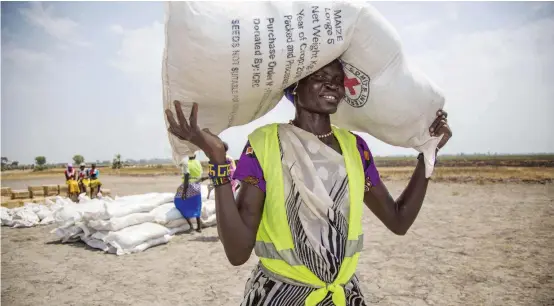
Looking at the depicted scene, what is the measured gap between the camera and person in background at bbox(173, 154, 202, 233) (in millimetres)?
6363

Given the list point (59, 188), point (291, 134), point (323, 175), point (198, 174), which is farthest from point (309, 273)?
point (59, 188)

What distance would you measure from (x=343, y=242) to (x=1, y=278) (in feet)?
17.0

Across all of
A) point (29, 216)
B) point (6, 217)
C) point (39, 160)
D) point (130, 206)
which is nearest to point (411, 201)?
point (130, 206)

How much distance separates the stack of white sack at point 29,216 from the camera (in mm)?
7773

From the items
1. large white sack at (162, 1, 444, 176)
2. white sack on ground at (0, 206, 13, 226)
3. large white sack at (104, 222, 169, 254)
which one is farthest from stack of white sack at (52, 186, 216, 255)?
large white sack at (162, 1, 444, 176)

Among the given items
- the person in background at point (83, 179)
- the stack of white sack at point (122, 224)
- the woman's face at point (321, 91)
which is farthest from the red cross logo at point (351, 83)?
the person in background at point (83, 179)

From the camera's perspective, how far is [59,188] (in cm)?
1249

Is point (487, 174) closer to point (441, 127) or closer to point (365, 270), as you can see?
point (365, 270)

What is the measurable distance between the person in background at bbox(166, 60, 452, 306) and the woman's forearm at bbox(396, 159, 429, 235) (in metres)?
0.32

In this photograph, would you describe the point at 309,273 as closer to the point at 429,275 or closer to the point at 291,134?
the point at 291,134

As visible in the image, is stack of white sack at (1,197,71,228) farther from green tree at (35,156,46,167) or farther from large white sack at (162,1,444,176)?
green tree at (35,156,46,167)

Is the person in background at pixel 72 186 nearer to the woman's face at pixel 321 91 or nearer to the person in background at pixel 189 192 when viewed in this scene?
the person in background at pixel 189 192

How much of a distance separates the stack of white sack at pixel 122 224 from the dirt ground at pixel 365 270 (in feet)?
0.63

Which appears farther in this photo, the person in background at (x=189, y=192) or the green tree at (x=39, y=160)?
the green tree at (x=39, y=160)
